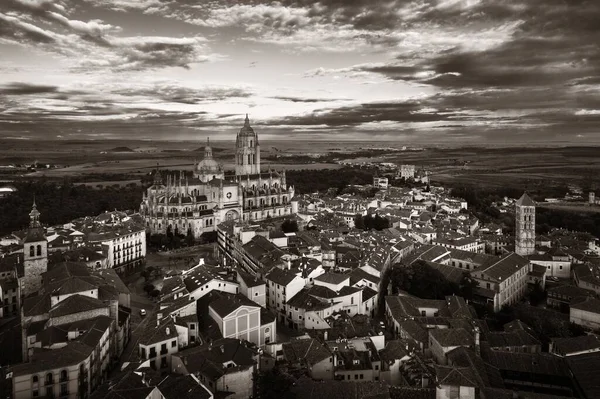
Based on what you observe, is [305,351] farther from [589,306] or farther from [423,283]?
[589,306]

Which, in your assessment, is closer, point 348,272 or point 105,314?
point 105,314

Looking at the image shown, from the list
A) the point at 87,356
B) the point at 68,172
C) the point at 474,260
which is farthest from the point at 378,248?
the point at 68,172

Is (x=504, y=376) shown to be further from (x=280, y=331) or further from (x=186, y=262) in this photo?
(x=186, y=262)

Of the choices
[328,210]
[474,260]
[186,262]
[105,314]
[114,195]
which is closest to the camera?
[105,314]

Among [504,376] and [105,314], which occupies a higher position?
[105,314]

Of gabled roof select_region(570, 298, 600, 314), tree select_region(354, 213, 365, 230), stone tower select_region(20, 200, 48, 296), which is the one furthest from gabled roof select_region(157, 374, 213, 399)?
tree select_region(354, 213, 365, 230)

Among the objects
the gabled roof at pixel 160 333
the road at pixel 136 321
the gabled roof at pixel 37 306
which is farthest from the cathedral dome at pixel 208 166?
the gabled roof at pixel 160 333

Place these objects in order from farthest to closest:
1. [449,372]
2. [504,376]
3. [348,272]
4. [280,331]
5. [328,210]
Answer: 1. [328,210]
2. [348,272]
3. [280,331]
4. [504,376]
5. [449,372]
